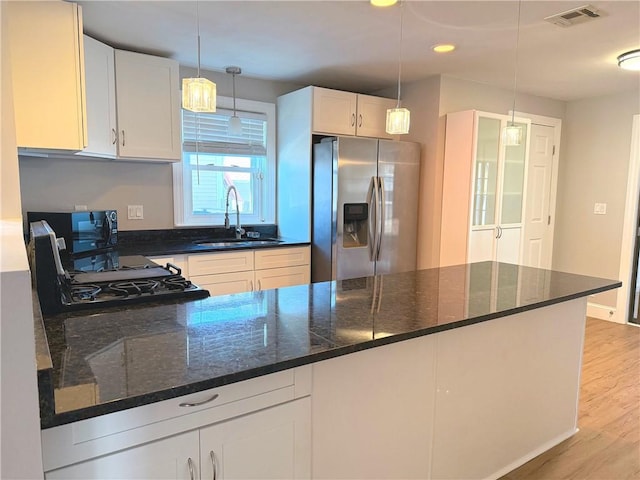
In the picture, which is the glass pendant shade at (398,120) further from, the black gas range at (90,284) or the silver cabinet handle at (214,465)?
the silver cabinet handle at (214,465)

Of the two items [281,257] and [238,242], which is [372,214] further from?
[238,242]

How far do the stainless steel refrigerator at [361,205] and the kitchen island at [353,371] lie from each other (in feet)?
4.38

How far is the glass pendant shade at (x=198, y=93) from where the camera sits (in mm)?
1825

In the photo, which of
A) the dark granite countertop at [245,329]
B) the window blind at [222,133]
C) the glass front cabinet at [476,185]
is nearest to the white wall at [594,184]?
the glass front cabinet at [476,185]

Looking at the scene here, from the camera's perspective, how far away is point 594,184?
185 inches

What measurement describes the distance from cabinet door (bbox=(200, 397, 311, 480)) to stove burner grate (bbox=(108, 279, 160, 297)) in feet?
2.84

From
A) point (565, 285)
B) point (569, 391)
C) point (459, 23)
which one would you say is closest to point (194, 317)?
point (565, 285)

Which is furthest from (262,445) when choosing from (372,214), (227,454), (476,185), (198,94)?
(476,185)

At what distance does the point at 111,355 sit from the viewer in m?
1.15

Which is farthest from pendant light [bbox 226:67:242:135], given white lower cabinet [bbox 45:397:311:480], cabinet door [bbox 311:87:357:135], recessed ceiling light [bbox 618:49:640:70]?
recessed ceiling light [bbox 618:49:640:70]

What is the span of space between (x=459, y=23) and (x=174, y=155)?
2.22 m

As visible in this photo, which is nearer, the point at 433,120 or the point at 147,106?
the point at 147,106

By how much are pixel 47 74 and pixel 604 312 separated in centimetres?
539

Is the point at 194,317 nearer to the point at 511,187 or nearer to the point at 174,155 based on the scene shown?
the point at 174,155
